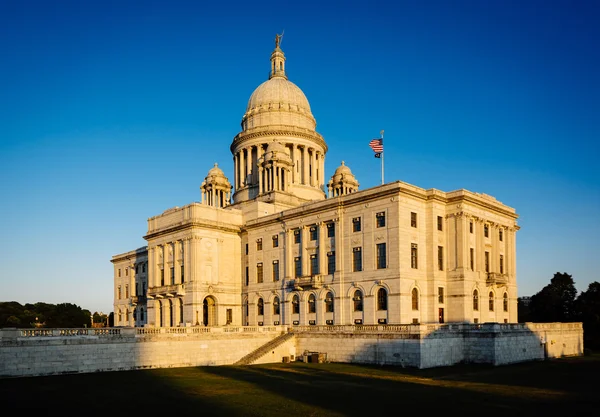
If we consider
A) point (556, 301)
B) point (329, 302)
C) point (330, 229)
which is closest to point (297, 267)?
point (329, 302)

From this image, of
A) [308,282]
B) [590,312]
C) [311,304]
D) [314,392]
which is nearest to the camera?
[314,392]

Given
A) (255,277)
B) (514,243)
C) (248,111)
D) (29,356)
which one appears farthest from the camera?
(248,111)

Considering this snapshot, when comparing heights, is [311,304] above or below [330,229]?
below

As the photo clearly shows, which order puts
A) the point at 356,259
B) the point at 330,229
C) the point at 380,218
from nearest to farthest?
the point at 380,218 → the point at 356,259 → the point at 330,229

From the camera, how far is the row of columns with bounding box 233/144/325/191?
97188 mm

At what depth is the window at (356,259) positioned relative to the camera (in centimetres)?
6688

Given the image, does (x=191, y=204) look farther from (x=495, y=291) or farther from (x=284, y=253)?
(x=495, y=291)

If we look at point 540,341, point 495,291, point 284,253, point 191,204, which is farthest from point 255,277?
point 540,341

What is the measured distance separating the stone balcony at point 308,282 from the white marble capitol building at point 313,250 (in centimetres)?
17

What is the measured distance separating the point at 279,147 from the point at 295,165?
6.83m

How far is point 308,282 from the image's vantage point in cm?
7056

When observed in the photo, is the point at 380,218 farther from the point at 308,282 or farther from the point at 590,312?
the point at 590,312

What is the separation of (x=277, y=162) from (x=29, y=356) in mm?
50449

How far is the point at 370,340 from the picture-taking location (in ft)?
179
